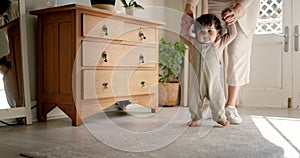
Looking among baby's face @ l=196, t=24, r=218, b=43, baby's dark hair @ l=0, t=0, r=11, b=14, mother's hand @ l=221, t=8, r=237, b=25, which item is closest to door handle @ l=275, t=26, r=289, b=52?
mother's hand @ l=221, t=8, r=237, b=25

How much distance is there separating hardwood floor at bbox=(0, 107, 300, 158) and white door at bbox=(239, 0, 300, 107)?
222 centimetres

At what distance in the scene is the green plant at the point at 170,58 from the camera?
3.70 m

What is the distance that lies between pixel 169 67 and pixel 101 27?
4.62 feet

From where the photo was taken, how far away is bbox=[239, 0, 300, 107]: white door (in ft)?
11.7

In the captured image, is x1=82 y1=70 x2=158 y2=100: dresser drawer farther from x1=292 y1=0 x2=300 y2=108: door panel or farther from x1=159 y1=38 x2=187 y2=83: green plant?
x1=292 y1=0 x2=300 y2=108: door panel

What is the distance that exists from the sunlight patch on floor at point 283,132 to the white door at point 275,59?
957 millimetres

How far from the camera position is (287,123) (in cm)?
248

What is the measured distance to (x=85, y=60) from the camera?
2395 mm

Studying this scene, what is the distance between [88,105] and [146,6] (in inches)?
70.9

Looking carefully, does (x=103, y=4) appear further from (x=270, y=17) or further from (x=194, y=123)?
(x=270, y=17)

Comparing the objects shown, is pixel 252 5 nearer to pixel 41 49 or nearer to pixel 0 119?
pixel 41 49

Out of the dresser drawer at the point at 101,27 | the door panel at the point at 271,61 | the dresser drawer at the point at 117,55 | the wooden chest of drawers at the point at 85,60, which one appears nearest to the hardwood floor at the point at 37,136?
the wooden chest of drawers at the point at 85,60

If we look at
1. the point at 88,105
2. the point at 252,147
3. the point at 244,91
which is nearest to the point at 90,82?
the point at 88,105

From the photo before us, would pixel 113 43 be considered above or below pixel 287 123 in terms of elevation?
above
